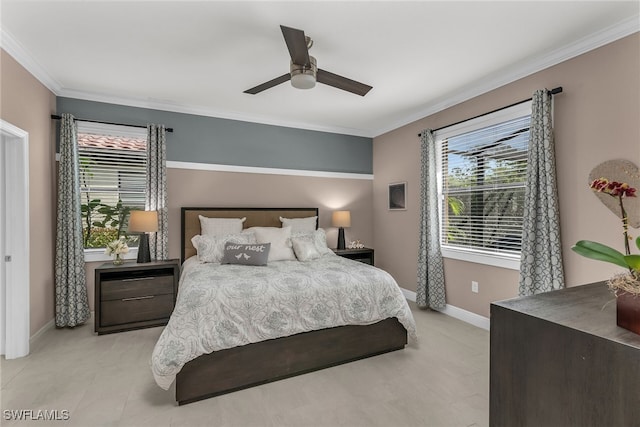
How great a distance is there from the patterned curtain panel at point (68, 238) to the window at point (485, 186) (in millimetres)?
4429

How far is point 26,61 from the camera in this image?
2846mm

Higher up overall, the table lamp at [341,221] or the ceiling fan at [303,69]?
the ceiling fan at [303,69]

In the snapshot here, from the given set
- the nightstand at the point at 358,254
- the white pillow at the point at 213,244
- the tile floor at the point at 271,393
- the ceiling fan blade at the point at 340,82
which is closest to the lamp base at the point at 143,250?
the white pillow at the point at 213,244

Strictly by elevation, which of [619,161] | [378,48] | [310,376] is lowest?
[310,376]

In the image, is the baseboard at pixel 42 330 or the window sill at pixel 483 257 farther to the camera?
the window sill at pixel 483 257

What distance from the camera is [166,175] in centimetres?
405

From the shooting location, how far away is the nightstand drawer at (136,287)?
3.34m

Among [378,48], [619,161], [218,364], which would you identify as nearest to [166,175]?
[218,364]

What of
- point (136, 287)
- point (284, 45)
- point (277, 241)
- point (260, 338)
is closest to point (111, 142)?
point (136, 287)

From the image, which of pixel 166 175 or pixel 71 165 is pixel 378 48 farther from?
pixel 71 165

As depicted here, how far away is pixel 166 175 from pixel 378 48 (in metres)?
3.02

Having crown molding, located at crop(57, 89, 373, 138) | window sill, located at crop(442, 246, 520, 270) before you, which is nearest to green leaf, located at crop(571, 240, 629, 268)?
window sill, located at crop(442, 246, 520, 270)

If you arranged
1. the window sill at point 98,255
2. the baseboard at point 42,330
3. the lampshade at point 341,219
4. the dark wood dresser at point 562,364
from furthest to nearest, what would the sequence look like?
1. the lampshade at point 341,219
2. the window sill at point 98,255
3. the baseboard at point 42,330
4. the dark wood dresser at point 562,364

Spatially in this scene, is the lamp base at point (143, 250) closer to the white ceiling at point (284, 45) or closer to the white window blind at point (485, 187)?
the white ceiling at point (284, 45)
